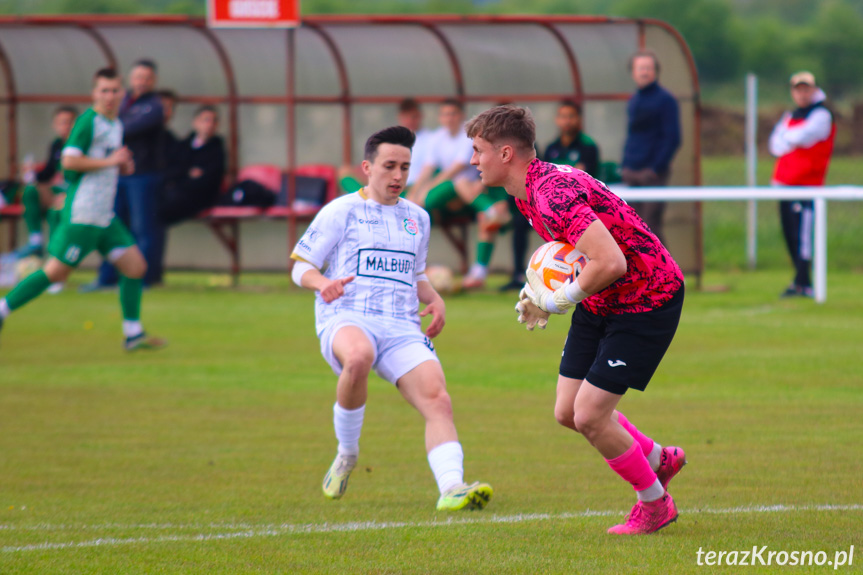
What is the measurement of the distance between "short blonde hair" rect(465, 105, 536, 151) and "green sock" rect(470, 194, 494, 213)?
30.9 ft

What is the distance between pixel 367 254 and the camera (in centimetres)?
596

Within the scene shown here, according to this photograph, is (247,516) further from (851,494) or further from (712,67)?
(712,67)

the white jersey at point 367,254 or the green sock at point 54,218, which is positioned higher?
the white jersey at point 367,254

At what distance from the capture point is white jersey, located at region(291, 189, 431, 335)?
19.5 ft

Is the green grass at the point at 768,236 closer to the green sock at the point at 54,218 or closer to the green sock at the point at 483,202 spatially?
the green sock at the point at 483,202

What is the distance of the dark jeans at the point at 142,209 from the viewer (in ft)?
48.4

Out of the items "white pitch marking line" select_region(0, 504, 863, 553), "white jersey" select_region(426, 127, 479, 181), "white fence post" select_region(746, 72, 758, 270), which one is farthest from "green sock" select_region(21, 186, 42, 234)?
"white pitch marking line" select_region(0, 504, 863, 553)

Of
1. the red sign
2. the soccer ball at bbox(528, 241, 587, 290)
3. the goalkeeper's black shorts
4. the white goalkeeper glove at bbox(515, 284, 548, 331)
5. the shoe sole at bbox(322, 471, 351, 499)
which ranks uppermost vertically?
the red sign

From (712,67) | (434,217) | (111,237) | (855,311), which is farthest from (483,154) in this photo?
(712,67)

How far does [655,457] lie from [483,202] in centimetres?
930

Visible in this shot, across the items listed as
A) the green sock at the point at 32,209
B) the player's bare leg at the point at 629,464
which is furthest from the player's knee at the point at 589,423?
the green sock at the point at 32,209

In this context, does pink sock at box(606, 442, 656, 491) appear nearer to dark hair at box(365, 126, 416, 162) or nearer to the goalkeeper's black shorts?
the goalkeeper's black shorts

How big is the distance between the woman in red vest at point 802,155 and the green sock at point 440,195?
148 inches

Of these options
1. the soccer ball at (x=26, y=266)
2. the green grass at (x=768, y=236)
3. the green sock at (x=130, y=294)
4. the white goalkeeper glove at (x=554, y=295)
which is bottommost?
the green grass at (x=768, y=236)
